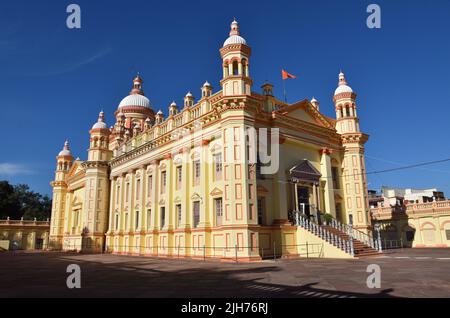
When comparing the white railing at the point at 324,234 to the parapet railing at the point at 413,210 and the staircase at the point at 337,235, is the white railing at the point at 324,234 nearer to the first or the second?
the staircase at the point at 337,235

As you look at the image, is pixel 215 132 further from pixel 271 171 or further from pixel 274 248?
pixel 274 248

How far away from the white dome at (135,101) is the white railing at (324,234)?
32.8m

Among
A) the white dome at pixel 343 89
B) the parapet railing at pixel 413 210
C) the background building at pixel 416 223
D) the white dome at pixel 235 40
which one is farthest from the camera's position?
the parapet railing at pixel 413 210

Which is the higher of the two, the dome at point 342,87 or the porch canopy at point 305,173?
the dome at point 342,87

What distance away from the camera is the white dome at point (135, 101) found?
49625mm

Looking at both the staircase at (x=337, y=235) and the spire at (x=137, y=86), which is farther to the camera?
the spire at (x=137, y=86)

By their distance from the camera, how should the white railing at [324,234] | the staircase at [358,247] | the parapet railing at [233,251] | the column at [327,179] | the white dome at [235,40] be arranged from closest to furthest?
A: the parapet railing at [233,251], the white railing at [324,234], the staircase at [358,247], the white dome at [235,40], the column at [327,179]

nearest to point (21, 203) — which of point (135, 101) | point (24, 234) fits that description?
point (24, 234)

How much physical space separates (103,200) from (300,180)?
23280 mm

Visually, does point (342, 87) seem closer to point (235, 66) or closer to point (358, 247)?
point (235, 66)

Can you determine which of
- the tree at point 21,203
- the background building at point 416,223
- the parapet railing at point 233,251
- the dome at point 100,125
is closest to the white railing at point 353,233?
the parapet railing at point 233,251

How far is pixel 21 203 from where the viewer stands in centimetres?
7669

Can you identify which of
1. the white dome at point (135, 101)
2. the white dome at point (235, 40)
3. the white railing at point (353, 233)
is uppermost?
the white dome at point (135, 101)
